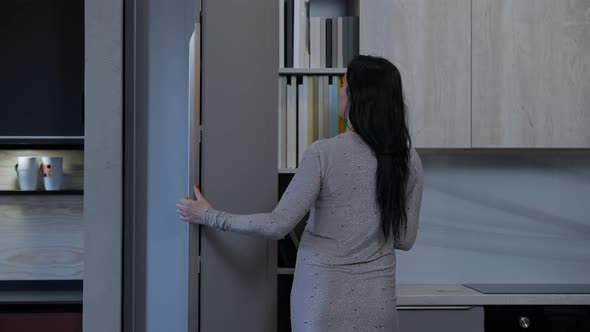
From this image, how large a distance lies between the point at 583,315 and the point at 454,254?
61cm

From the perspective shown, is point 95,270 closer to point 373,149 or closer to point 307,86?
point 307,86

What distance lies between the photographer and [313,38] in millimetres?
2410

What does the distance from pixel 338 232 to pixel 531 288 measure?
1337 millimetres

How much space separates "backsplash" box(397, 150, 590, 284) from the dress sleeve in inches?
49.7

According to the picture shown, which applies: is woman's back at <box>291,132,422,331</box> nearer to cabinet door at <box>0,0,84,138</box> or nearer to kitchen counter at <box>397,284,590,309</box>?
kitchen counter at <box>397,284,590,309</box>

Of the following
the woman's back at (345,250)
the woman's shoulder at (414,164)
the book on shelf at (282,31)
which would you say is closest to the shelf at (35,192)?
the book on shelf at (282,31)

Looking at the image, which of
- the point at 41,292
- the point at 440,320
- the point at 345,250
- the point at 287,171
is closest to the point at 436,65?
the point at 287,171

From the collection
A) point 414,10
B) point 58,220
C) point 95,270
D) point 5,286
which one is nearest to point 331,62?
point 414,10

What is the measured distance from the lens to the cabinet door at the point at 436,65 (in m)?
2.48

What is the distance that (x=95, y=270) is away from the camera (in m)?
2.50

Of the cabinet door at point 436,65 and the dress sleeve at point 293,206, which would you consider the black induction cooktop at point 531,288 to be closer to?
the cabinet door at point 436,65

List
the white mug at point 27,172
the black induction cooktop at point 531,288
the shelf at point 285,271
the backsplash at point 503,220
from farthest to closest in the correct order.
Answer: the white mug at point 27,172
the backsplash at point 503,220
the black induction cooktop at point 531,288
the shelf at point 285,271

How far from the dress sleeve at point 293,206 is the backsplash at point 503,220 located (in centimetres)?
126

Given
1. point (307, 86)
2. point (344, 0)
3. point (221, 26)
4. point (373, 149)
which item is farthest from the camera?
point (344, 0)
